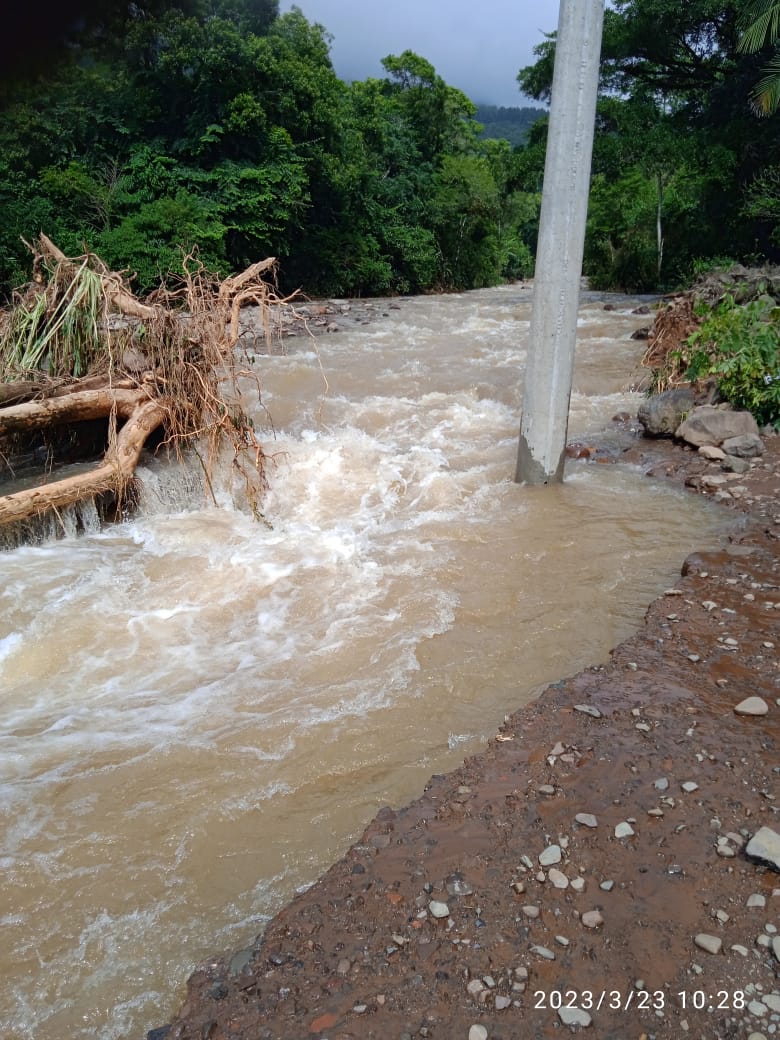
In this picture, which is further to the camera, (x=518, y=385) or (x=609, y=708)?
(x=518, y=385)

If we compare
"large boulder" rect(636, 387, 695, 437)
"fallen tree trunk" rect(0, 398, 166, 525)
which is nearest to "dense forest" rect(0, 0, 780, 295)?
"fallen tree trunk" rect(0, 398, 166, 525)

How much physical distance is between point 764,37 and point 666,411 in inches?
445

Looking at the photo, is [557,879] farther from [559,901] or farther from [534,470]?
[534,470]

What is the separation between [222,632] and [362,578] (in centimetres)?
102

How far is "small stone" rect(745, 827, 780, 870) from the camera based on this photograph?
83.6 inches

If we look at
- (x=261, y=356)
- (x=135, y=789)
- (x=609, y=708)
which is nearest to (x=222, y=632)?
(x=135, y=789)

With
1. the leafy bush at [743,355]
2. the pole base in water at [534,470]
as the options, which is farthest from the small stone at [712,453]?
the pole base in water at [534,470]

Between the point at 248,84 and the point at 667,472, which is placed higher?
the point at 248,84

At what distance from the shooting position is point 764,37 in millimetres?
13383

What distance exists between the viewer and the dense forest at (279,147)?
52.5ft

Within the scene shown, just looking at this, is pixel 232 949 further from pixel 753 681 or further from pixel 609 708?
pixel 753 681

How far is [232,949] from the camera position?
2127 mm

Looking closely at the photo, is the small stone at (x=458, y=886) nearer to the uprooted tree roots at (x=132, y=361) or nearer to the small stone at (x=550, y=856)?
the small stone at (x=550, y=856)
